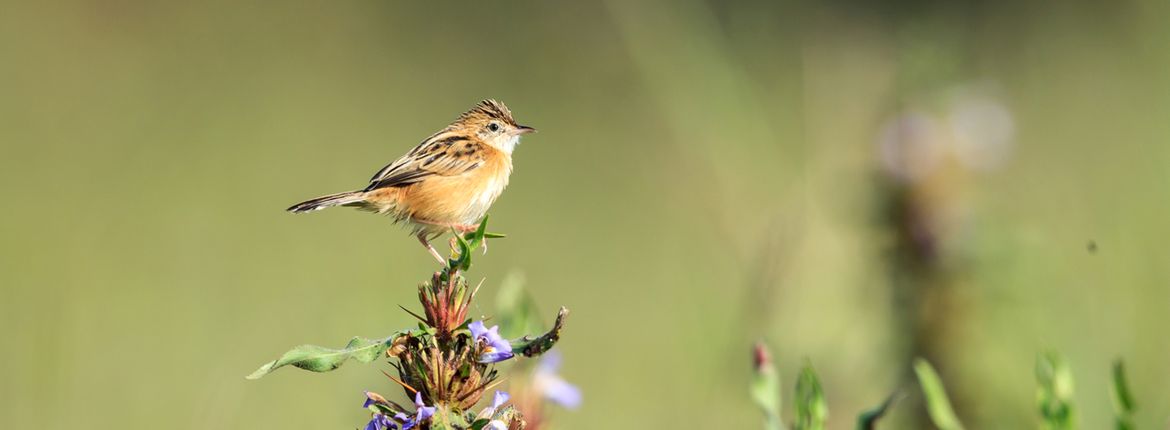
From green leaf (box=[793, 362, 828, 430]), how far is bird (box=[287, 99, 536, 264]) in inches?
28.7

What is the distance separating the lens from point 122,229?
711 centimetres

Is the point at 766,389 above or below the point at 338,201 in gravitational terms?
below

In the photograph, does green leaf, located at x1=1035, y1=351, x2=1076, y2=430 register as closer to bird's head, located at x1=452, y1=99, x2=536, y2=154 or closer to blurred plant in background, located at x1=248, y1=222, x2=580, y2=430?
blurred plant in background, located at x1=248, y1=222, x2=580, y2=430

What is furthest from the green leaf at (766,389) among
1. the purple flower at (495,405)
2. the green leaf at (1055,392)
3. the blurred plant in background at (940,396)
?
the purple flower at (495,405)

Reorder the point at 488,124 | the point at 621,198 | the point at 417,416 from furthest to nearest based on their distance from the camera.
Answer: the point at 621,198, the point at 488,124, the point at 417,416

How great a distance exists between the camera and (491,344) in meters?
1.42

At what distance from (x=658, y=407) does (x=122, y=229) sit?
4252 mm

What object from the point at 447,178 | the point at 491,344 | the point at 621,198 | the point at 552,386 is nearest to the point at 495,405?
the point at 491,344

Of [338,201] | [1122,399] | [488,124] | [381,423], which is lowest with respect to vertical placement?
[1122,399]

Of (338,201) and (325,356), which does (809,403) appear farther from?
(338,201)

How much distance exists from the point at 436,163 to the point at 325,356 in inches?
46.7

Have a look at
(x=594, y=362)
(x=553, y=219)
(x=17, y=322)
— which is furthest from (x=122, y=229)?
(x=17, y=322)

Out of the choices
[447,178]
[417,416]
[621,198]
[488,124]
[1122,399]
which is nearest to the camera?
[417,416]

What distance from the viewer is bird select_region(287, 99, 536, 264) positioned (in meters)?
2.42
